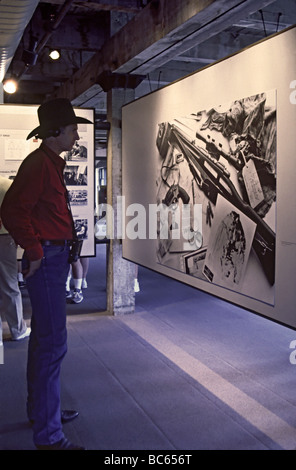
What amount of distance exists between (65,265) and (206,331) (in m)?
2.69

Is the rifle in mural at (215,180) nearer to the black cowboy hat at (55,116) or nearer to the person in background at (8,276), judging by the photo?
the black cowboy hat at (55,116)

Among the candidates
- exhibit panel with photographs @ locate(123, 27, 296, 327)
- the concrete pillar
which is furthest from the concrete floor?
exhibit panel with photographs @ locate(123, 27, 296, 327)

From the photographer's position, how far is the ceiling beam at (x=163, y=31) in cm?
367

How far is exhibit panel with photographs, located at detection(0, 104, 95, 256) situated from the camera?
5.35 m

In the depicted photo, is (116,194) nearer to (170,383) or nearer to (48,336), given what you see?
(170,383)

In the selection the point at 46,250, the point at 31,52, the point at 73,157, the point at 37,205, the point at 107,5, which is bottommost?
the point at 46,250

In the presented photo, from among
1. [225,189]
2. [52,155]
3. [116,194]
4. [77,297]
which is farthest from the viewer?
[77,297]

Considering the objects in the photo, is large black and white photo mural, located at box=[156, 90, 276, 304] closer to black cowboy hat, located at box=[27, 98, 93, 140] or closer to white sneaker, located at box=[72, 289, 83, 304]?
black cowboy hat, located at box=[27, 98, 93, 140]

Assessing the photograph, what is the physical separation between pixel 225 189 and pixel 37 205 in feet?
5.45

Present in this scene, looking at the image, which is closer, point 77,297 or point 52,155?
point 52,155

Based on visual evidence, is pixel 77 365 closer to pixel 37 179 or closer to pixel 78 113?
pixel 37 179

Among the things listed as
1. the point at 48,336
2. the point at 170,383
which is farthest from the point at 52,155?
the point at 170,383

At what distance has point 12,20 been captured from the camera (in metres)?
3.63
